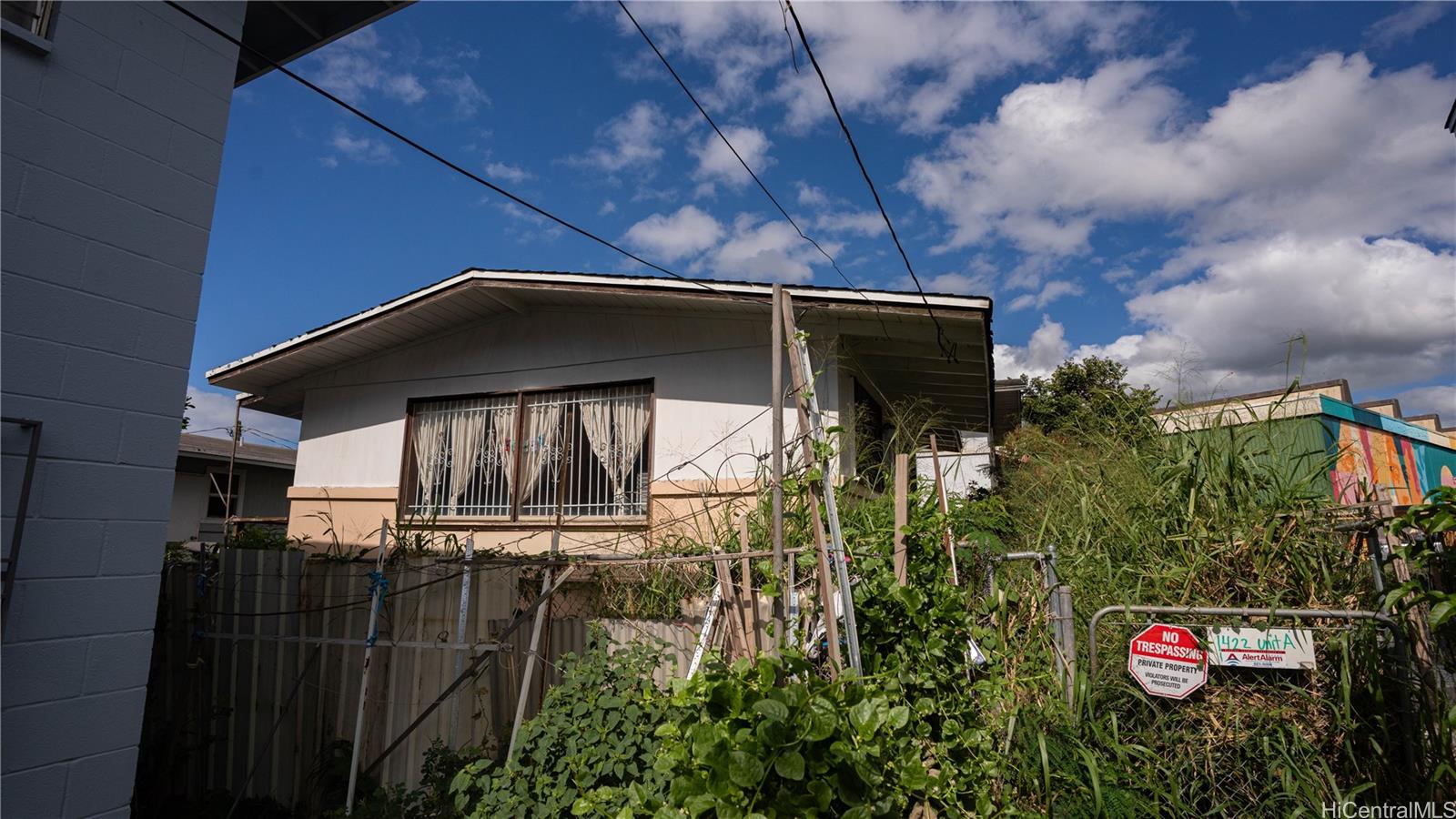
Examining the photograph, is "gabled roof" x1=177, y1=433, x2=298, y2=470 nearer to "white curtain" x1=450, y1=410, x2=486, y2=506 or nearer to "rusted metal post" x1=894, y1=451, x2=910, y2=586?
"white curtain" x1=450, y1=410, x2=486, y2=506

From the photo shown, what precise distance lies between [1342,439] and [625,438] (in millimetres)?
6992

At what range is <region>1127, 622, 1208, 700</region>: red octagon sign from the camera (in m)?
3.27

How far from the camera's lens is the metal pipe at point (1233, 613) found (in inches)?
119

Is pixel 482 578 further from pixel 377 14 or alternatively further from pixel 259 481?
pixel 259 481

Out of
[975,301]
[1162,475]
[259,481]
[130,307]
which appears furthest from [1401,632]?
[259,481]

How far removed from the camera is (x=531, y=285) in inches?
289

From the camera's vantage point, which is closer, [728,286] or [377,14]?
[377,14]

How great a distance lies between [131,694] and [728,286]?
4834 millimetres

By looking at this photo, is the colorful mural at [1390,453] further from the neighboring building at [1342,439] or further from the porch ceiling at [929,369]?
the porch ceiling at [929,369]

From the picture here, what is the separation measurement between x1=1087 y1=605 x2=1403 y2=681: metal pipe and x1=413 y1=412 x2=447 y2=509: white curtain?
6.97 metres

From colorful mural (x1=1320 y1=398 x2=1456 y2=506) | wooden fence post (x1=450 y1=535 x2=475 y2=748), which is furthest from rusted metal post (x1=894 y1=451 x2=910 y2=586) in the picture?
colorful mural (x1=1320 y1=398 x2=1456 y2=506)

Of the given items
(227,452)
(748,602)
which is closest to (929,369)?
(748,602)

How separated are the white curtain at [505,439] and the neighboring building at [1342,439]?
616 centimetres

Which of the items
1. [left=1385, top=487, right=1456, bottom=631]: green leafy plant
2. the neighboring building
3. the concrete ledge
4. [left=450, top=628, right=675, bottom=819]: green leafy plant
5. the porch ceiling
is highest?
the porch ceiling
